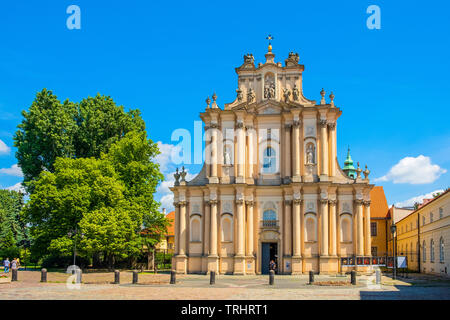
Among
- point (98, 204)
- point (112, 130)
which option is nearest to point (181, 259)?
point (98, 204)

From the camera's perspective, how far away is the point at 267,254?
152 ft

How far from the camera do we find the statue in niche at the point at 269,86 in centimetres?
4841

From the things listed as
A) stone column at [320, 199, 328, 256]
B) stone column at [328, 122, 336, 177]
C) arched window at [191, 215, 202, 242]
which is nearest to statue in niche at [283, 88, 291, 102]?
stone column at [328, 122, 336, 177]

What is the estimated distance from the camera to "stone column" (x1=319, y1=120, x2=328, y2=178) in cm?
4544

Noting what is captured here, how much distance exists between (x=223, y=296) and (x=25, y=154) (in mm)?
36628

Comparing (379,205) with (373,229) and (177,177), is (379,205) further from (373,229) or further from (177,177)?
(177,177)

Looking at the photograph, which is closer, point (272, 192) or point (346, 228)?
point (346, 228)

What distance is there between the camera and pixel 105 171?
4838cm

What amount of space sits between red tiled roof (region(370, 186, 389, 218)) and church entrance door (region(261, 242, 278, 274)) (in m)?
28.9

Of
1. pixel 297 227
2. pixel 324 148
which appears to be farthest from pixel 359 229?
pixel 324 148

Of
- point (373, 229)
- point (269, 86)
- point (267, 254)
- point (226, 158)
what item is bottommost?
point (267, 254)

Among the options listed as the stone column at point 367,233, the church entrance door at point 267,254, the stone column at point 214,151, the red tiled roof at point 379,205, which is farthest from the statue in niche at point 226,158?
the red tiled roof at point 379,205

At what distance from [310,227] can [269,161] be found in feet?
24.5
